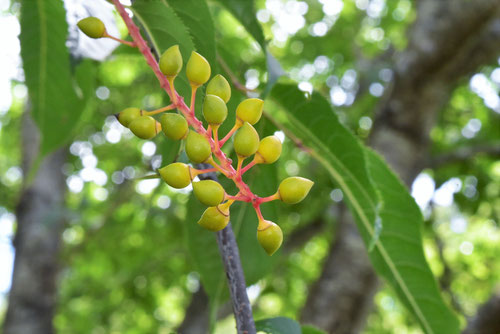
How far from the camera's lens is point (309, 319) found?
5.86 ft

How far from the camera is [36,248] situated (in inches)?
110

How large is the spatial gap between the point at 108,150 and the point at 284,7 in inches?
89.3

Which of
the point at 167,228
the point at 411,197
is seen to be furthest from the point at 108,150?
the point at 411,197

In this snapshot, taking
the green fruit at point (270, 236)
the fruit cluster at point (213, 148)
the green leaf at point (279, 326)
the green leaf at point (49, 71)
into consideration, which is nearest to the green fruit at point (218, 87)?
the fruit cluster at point (213, 148)

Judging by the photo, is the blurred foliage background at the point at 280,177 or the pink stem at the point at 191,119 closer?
the pink stem at the point at 191,119

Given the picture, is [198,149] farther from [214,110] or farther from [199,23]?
[199,23]

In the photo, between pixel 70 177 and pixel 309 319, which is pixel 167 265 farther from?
pixel 309 319

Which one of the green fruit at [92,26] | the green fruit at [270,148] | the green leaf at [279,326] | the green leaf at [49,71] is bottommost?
the green leaf at [49,71]

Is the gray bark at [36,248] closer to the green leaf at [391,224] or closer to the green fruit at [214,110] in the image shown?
the green leaf at [391,224]

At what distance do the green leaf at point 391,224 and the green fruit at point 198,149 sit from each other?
1.13 feet

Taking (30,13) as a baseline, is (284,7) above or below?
below

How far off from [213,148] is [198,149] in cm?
4

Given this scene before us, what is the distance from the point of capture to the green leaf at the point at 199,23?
541 millimetres

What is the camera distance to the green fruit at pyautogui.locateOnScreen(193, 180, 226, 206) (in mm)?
331
